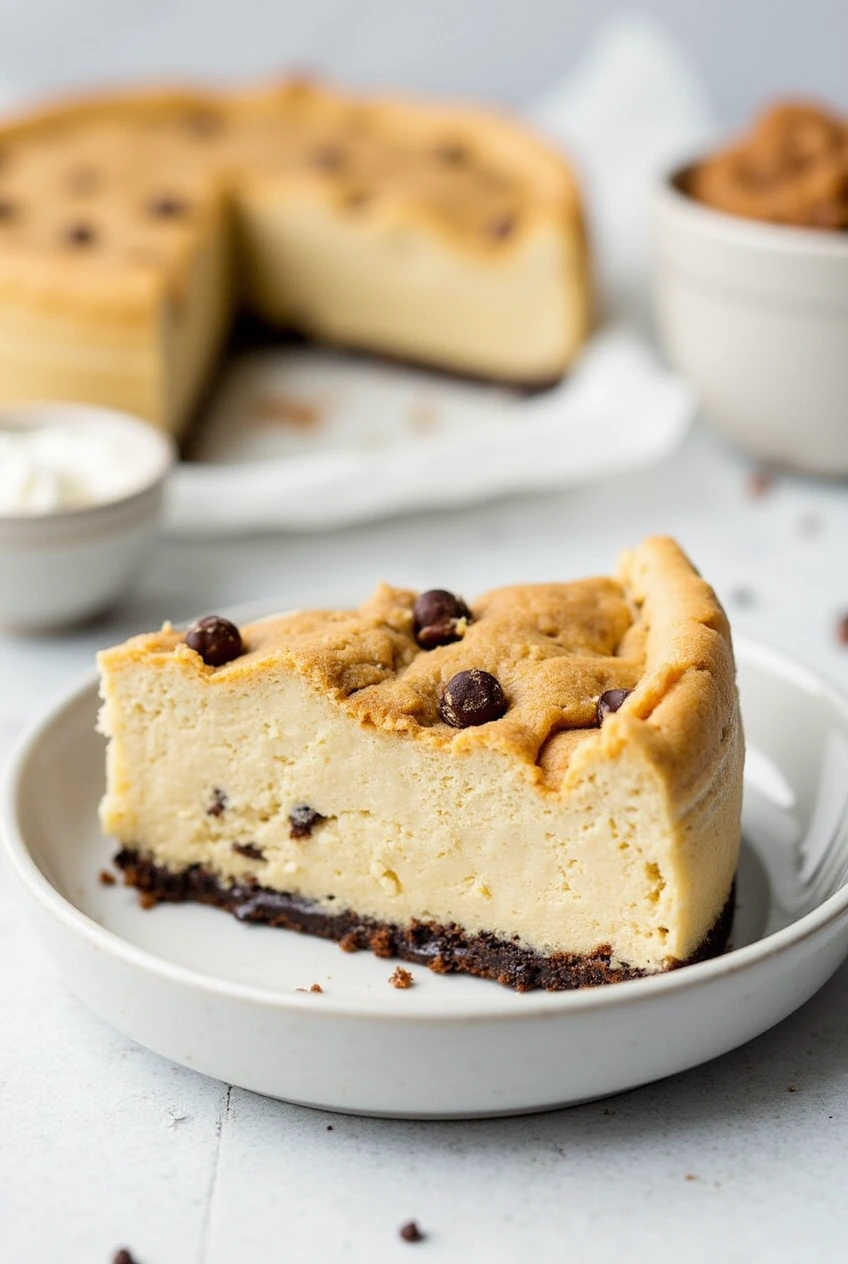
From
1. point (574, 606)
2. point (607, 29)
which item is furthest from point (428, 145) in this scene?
point (574, 606)

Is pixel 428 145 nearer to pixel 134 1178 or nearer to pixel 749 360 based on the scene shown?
pixel 749 360

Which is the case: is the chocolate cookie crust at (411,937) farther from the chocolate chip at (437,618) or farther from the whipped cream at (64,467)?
the whipped cream at (64,467)

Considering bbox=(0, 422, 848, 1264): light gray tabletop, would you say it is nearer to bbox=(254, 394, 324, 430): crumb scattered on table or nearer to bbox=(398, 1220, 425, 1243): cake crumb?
bbox=(398, 1220, 425, 1243): cake crumb

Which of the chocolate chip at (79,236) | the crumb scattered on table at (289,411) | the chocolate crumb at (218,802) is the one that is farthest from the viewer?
the crumb scattered on table at (289,411)

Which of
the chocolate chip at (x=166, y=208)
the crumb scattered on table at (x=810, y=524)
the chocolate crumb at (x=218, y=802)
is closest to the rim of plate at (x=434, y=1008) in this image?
the chocolate crumb at (x=218, y=802)

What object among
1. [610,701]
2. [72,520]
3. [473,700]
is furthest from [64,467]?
[610,701]

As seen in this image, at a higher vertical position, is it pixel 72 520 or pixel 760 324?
pixel 760 324

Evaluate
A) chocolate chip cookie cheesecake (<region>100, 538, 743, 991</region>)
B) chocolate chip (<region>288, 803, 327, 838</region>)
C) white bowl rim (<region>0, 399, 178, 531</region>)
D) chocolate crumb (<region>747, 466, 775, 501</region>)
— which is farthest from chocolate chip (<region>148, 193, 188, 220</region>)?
chocolate chip (<region>288, 803, 327, 838</region>)

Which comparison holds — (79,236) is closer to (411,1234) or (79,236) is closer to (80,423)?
(80,423)
